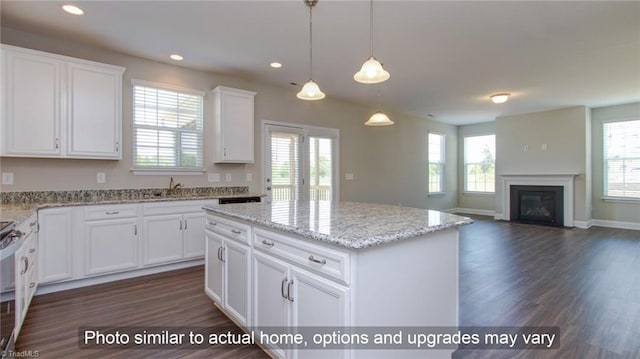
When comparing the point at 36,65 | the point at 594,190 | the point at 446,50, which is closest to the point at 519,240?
the point at 594,190

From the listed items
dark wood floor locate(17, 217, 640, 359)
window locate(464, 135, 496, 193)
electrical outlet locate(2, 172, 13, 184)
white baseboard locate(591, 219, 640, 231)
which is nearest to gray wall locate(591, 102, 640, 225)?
white baseboard locate(591, 219, 640, 231)

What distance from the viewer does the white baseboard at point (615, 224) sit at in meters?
6.55

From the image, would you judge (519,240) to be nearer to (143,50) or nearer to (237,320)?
(237,320)

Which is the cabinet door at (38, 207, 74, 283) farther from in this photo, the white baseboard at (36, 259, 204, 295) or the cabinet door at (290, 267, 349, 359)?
the cabinet door at (290, 267, 349, 359)

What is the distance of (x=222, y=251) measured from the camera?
246 centimetres

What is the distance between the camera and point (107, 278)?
3.49 m

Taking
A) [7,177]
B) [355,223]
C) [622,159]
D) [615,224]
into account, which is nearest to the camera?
[355,223]

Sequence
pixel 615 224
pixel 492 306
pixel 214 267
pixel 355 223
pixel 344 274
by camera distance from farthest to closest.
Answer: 1. pixel 615 224
2. pixel 492 306
3. pixel 214 267
4. pixel 355 223
5. pixel 344 274

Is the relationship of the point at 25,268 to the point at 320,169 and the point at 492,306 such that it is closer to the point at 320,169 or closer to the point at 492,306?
the point at 492,306

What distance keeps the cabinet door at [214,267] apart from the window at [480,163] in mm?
7965

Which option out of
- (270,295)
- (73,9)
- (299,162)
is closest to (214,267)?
(270,295)

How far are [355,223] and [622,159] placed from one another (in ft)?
25.9

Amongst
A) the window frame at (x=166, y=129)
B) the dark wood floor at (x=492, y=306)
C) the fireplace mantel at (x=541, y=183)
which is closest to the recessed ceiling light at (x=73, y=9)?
the window frame at (x=166, y=129)

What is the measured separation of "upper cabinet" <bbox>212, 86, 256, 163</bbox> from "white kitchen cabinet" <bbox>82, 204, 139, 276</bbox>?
4.68 feet
